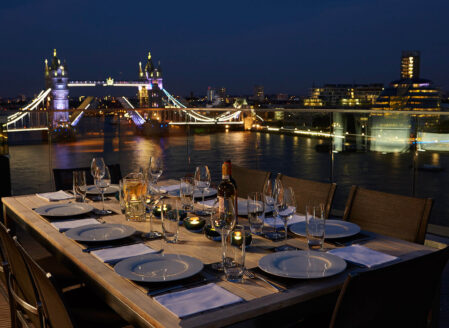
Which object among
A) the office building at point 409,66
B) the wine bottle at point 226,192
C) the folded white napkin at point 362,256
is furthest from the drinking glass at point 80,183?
the office building at point 409,66

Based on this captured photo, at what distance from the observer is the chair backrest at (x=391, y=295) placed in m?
0.95

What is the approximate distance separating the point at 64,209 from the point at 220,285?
3.53 ft

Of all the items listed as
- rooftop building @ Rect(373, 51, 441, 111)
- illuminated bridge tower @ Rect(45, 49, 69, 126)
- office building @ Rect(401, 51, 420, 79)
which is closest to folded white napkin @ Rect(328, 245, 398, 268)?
illuminated bridge tower @ Rect(45, 49, 69, 126)

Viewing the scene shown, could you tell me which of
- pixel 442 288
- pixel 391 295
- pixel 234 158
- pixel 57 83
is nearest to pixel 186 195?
pixel 391 295

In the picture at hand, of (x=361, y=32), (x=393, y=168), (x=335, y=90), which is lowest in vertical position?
(x=393, y=168)

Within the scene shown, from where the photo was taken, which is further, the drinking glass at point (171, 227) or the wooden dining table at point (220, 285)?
the drinking glass at point (171, 227)

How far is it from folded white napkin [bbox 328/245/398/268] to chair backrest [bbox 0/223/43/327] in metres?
0.88

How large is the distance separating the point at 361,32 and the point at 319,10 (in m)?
12.3

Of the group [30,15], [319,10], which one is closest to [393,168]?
[30,15]

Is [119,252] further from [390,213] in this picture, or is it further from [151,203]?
[390,213]

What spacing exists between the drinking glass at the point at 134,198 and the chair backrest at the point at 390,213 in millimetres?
826

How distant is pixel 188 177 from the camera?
201 centimetres

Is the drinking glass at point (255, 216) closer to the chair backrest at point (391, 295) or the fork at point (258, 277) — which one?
the fork at point (258, 277)

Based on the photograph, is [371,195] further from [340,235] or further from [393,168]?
[393,168]
